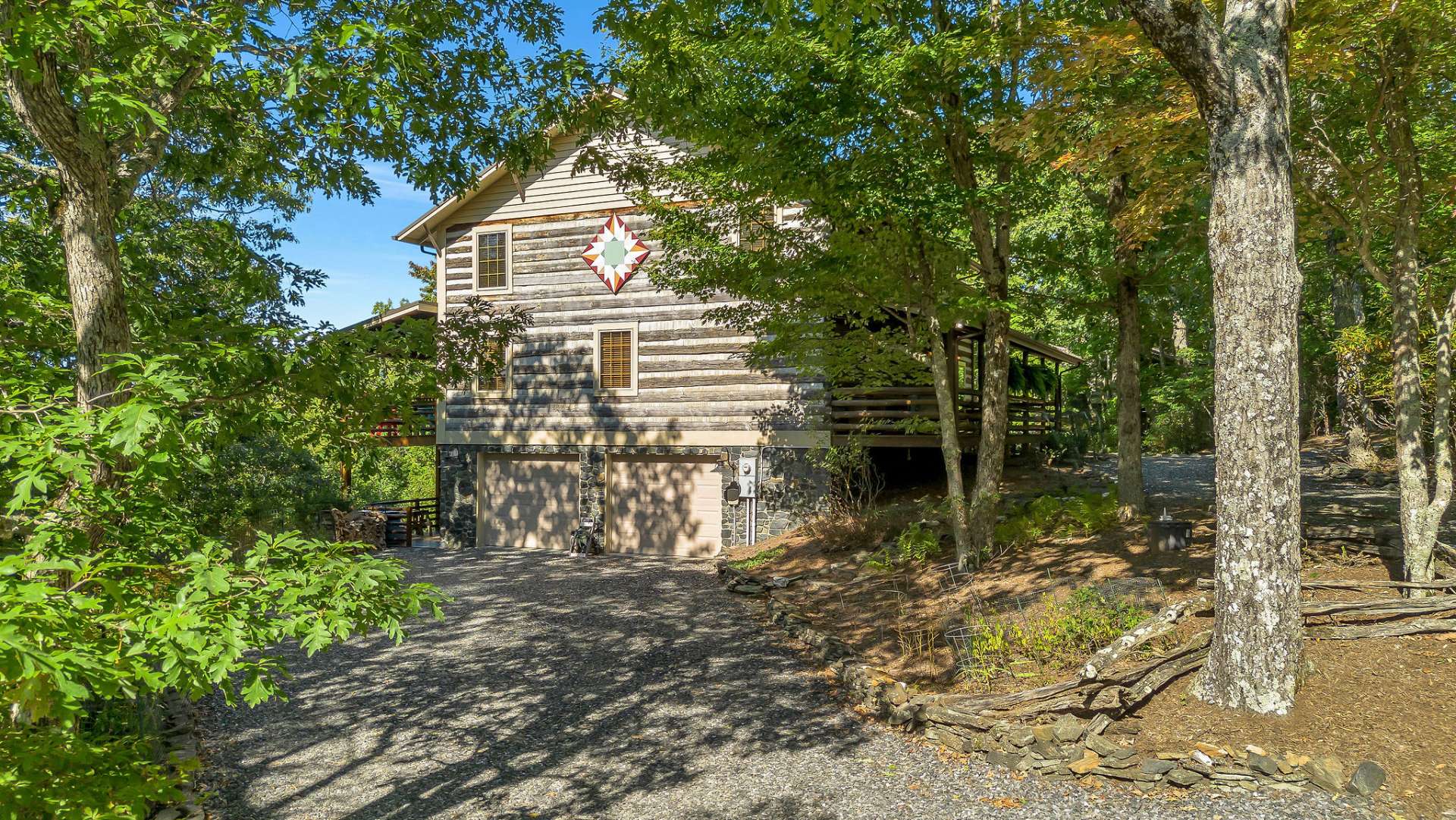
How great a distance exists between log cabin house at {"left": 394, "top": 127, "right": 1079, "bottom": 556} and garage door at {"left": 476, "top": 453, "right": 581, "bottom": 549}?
3 centimetres

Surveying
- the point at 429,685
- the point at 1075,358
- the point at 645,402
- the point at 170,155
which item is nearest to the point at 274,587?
the point at 429,685

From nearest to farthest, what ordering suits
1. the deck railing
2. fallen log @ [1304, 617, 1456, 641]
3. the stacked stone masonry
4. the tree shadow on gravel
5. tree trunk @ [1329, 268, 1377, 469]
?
the stacked stone masonry → the tree shadow on gravel → fallen log @ [1304, 617, 1456, 641] → tree trunk @ [1329, 268, 1377, 469] → the deck railing

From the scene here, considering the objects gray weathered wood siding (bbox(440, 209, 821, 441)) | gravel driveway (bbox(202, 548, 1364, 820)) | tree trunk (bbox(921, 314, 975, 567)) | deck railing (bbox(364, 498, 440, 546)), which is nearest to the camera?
gravel driveway (bbox(202, 548, 1364, 820))

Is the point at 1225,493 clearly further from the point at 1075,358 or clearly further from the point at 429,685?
the point at 1075,358

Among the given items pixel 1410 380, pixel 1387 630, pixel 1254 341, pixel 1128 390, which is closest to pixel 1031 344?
pixel 1128 390

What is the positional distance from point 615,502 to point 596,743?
10.0 m

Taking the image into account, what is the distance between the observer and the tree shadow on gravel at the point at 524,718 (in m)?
5.52

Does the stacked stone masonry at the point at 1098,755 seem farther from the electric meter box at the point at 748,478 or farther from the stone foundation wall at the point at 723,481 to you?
the electric meter box at the point at 748,478

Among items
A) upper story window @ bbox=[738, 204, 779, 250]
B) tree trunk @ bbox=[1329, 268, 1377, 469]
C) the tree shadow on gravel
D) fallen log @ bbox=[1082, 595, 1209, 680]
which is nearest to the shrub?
the tree shadow on gravel

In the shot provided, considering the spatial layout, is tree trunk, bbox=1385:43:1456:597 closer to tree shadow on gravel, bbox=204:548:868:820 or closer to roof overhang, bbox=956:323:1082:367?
tree shadow on gravel, bbox=204:548:868:820

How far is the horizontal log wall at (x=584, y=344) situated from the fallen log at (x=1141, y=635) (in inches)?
334

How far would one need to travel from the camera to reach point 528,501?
16938mm

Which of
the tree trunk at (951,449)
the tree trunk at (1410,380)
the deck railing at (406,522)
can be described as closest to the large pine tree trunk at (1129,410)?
the tree trunk at (951,449)

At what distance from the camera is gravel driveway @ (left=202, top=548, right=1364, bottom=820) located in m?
5.09
